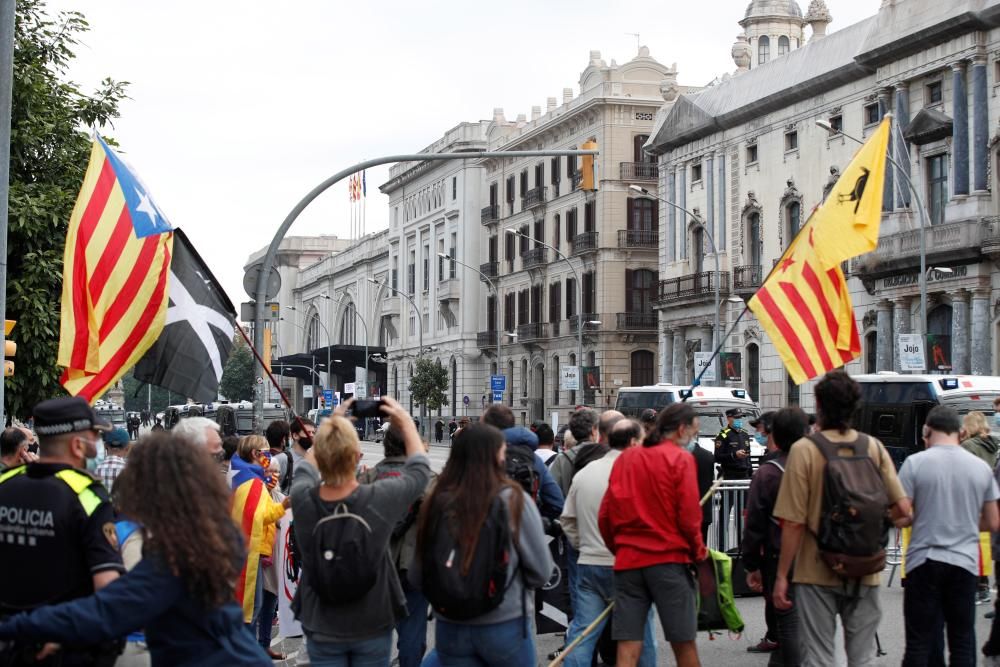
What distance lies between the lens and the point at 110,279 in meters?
9.62

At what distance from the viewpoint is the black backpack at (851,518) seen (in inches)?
273

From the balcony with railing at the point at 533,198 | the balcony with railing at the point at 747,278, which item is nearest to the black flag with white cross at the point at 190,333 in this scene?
the balcony with railing at the point at 747,278

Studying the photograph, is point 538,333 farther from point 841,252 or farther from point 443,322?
point 841,252

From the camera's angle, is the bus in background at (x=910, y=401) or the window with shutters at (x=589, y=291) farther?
the window with shutters at (x=589, y=291)

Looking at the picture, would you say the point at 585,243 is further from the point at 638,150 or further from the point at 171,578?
the point at 171,578

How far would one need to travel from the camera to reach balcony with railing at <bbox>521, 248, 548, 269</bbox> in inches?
2665

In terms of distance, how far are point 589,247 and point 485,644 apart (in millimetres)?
56633

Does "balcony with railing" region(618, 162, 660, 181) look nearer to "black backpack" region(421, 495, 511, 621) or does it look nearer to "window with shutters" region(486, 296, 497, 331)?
"window with shutters" region(486, 296, 497, 331)

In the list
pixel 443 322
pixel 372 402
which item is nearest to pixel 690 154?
pixel 443 322

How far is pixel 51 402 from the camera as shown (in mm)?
5434

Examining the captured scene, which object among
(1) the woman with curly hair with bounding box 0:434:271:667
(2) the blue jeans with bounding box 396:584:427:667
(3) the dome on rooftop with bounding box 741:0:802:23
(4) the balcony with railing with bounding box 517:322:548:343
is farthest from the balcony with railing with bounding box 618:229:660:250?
(1) the woman with curly hair with bounding box 0:434:271:667

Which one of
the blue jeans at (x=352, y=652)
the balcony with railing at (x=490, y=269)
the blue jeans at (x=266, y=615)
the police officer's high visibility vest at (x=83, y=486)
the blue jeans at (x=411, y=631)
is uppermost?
the balcony with railing at (x=490, y=269)

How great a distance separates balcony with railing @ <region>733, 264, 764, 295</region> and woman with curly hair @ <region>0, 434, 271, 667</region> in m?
43.5

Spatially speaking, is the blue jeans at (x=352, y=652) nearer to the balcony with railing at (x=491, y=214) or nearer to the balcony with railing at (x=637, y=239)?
the balcony with railing at (x=637, y=239)
